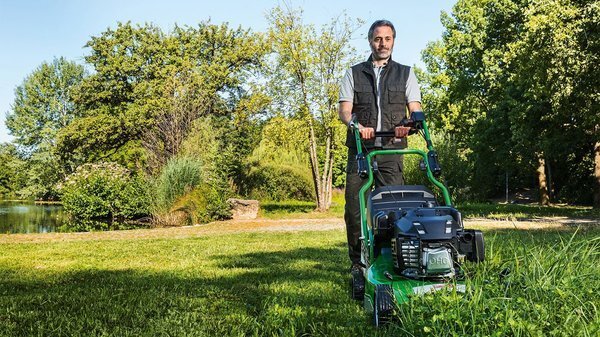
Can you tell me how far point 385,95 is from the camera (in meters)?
4.20

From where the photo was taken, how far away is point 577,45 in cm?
1349

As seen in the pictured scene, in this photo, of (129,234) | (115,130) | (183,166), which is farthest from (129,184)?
(115,130)

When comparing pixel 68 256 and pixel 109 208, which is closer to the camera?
pixel 68 256

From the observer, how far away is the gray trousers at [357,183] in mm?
4207

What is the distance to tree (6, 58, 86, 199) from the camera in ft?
142

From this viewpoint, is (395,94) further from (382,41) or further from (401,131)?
(401,131)

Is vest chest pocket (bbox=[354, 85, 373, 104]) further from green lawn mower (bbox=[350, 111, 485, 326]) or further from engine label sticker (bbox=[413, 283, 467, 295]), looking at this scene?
engine label sticker (bbox=[413, 283, 467, 295])

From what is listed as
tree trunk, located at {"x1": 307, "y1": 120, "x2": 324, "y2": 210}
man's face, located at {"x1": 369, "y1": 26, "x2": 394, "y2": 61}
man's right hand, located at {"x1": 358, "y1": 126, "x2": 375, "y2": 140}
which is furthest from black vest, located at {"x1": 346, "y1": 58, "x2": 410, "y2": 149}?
tree trunk, located at {"x1": 307, "y1": 120, "x2": 324, "y2": 210}

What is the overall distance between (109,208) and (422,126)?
14.0m

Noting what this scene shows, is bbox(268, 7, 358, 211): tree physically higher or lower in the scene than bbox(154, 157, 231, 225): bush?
higher

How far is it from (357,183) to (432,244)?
151 centimetres

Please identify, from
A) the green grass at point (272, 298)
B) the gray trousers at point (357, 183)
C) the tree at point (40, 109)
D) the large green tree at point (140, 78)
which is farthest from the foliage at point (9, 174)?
the gray trousers at point (357, 183)

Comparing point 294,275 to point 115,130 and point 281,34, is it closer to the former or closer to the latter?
point 281,34

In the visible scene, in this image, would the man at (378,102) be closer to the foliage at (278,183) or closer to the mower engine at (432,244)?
the mower engine at (432,244)
